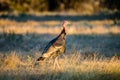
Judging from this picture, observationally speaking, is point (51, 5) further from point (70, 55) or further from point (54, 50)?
point (54, 50)

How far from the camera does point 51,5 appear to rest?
4353 cm

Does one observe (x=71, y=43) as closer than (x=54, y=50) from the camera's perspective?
No

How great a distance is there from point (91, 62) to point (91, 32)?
9477 millimetres

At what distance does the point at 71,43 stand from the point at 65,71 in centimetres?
643

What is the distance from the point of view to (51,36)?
19906 millimetres

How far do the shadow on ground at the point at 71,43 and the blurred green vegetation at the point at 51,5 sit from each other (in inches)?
797

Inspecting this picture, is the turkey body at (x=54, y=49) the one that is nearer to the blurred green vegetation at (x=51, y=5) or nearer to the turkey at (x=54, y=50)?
the turkey at (x=54, y=50)

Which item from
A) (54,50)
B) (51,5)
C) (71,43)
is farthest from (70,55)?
(51,5)

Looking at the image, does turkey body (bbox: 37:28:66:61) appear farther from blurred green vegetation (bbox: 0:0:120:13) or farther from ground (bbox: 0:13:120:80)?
blurred green vegetation (bbox: 0:0:120:13)

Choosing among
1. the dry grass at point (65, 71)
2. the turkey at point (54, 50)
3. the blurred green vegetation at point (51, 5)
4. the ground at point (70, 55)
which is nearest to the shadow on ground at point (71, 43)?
the ground at point (70, 55)

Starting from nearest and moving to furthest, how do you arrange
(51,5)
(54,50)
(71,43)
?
(54,50) → (71,43) → (51,5)

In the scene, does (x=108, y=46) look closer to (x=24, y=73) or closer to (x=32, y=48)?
(x=32, y=48)

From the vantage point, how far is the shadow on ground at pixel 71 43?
15.8 m

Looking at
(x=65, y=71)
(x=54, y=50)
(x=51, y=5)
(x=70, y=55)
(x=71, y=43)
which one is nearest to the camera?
(x=65, y=71)
